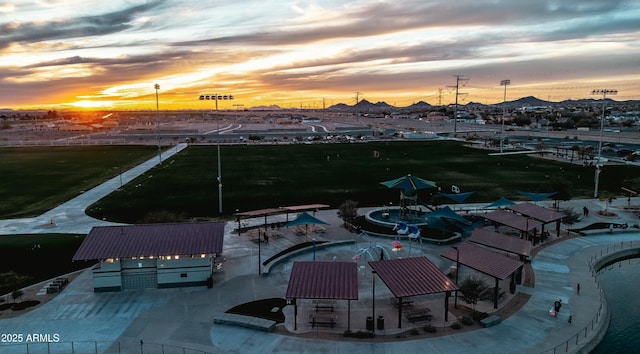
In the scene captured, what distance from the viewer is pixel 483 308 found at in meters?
23.3

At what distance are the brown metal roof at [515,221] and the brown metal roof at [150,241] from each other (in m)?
21.4

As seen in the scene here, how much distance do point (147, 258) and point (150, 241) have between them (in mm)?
1124

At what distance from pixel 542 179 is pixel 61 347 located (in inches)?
2323

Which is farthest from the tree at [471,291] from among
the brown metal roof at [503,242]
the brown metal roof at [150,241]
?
the brown metal roof at [150,241]

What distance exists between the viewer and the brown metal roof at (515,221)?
32819 millimetres

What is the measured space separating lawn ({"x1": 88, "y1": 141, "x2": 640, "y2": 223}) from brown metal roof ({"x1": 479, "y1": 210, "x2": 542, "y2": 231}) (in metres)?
11.6

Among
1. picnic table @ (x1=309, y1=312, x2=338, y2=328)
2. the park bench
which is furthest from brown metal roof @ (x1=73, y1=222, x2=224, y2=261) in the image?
picnic table @ (x1=309, y1=312, x2=338, y2=328)

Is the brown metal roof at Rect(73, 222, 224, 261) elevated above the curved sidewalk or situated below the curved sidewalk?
above

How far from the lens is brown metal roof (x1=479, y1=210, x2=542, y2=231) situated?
32.8 meters

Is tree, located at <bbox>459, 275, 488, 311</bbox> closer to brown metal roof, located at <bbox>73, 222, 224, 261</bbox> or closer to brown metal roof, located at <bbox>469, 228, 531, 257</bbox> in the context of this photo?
brown metal roof, located at <bbox>469, 228, 531, 257</bbox>

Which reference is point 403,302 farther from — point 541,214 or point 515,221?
point 541,214

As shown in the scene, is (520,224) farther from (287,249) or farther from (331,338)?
(331,338)

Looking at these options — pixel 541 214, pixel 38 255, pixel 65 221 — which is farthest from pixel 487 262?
pixel 65 221

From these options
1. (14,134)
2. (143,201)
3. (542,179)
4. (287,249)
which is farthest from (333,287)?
(14,134)
